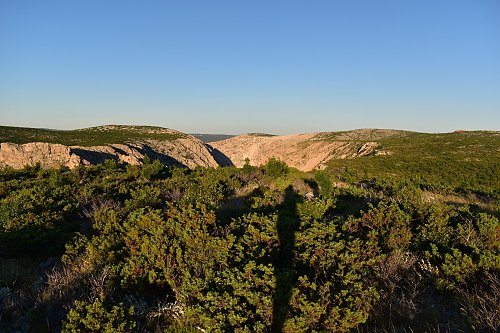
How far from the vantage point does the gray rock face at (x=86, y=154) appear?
35.5 metres

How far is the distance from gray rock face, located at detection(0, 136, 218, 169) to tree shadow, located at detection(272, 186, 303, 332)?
28.6 meters

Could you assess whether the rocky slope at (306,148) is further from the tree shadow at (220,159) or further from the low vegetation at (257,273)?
the low vegetation at (257,273)

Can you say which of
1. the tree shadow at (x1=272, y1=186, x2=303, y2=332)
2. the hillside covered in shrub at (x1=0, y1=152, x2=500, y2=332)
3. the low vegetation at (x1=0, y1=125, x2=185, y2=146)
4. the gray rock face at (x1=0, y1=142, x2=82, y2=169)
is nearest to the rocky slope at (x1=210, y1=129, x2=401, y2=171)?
the low vegetation at (x1=0, y1=125, x2=185, y2=146)

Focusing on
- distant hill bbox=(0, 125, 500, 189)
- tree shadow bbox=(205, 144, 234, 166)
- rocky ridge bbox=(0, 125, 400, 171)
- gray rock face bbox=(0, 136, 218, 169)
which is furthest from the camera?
tree shadow bbox=(205, 144, 234, 166)

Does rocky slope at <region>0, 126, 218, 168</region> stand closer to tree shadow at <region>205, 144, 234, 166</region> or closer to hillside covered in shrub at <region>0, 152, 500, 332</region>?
tree shadow at <region>205, 144, 234, 166</region>

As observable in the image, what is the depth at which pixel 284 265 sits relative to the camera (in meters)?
4.97

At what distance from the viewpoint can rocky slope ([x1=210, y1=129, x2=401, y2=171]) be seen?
60.8m

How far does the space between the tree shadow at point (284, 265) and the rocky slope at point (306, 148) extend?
37.6 meters

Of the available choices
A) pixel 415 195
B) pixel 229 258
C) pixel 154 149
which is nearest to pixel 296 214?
pixel 229 258

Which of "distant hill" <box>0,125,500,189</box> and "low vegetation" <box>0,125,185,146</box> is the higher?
"low vegetation" <box>0,125,185,146</box>

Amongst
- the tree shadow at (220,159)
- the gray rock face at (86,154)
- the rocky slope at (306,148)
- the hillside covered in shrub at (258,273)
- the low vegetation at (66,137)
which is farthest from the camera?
the tree shadow at (220,159)

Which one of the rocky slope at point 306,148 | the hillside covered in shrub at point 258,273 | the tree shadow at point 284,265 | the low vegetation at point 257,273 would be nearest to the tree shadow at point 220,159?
the rocky slope at point 306,148

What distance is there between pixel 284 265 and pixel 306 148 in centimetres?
7294

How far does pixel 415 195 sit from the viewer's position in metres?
9.85
